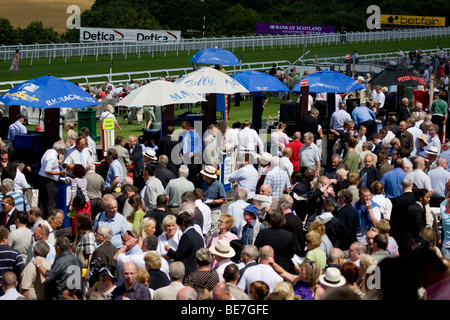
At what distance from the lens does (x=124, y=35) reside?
63031mm

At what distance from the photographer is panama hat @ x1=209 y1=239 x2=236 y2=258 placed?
28.0 ft

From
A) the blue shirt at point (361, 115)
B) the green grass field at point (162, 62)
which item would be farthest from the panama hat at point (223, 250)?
the green grass field at point (162, 62)

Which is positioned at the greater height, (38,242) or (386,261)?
(386,261)

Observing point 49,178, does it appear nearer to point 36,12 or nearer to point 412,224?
point 412,224

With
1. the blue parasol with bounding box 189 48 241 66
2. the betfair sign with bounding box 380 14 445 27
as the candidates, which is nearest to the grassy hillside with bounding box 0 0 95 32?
the betfair sign with bounding box 380 14 445 27

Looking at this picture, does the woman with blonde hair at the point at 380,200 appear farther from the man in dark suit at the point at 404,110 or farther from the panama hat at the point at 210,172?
the man in dark suit at the point at 404,110

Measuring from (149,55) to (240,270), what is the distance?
41608 millimetres

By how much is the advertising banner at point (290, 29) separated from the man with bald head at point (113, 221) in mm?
66942

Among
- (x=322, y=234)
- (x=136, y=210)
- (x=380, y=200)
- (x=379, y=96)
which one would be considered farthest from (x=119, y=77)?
(x=322, y=234)

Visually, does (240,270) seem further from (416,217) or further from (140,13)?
(140,13)

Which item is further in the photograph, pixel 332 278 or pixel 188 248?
pixel 188 248

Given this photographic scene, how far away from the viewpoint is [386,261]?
15.7 ft

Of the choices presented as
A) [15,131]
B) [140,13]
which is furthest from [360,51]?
[15,131]

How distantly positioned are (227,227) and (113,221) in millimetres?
1600
